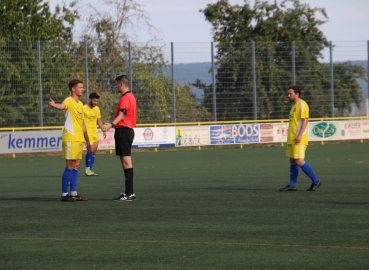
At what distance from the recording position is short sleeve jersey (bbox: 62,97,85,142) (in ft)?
43.2

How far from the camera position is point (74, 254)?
8.04 m

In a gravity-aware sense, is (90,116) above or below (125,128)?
above

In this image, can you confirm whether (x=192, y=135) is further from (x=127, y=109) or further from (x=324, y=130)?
(x=127, y=109)

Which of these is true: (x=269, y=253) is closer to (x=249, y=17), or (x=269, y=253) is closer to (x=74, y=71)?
(x=74, y=71)

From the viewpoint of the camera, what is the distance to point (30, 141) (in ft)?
105

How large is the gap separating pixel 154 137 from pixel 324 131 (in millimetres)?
8635

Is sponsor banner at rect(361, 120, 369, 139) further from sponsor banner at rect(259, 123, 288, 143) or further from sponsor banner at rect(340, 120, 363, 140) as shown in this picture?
sponsor banner at rect(259, 123, 288, 143)

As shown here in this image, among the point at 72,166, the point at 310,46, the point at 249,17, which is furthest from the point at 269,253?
the point at 249,17

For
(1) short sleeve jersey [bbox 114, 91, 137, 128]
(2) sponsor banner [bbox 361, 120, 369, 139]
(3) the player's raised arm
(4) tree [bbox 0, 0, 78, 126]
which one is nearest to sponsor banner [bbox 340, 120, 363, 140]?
(2) sponsor banner [bbox 361, 120, 369, 139]

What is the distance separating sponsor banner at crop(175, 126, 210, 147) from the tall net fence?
776mm

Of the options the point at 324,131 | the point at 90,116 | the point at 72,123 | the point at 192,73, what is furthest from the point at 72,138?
the point at 324,131

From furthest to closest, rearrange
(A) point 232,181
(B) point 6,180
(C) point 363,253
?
1. (B) point 6,180
2. (A) point 232,181
3. (C) point 363,253

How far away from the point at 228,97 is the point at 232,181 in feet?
67.7

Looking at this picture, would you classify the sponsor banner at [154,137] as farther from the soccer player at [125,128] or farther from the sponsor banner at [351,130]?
the soccer player at [125,128]
